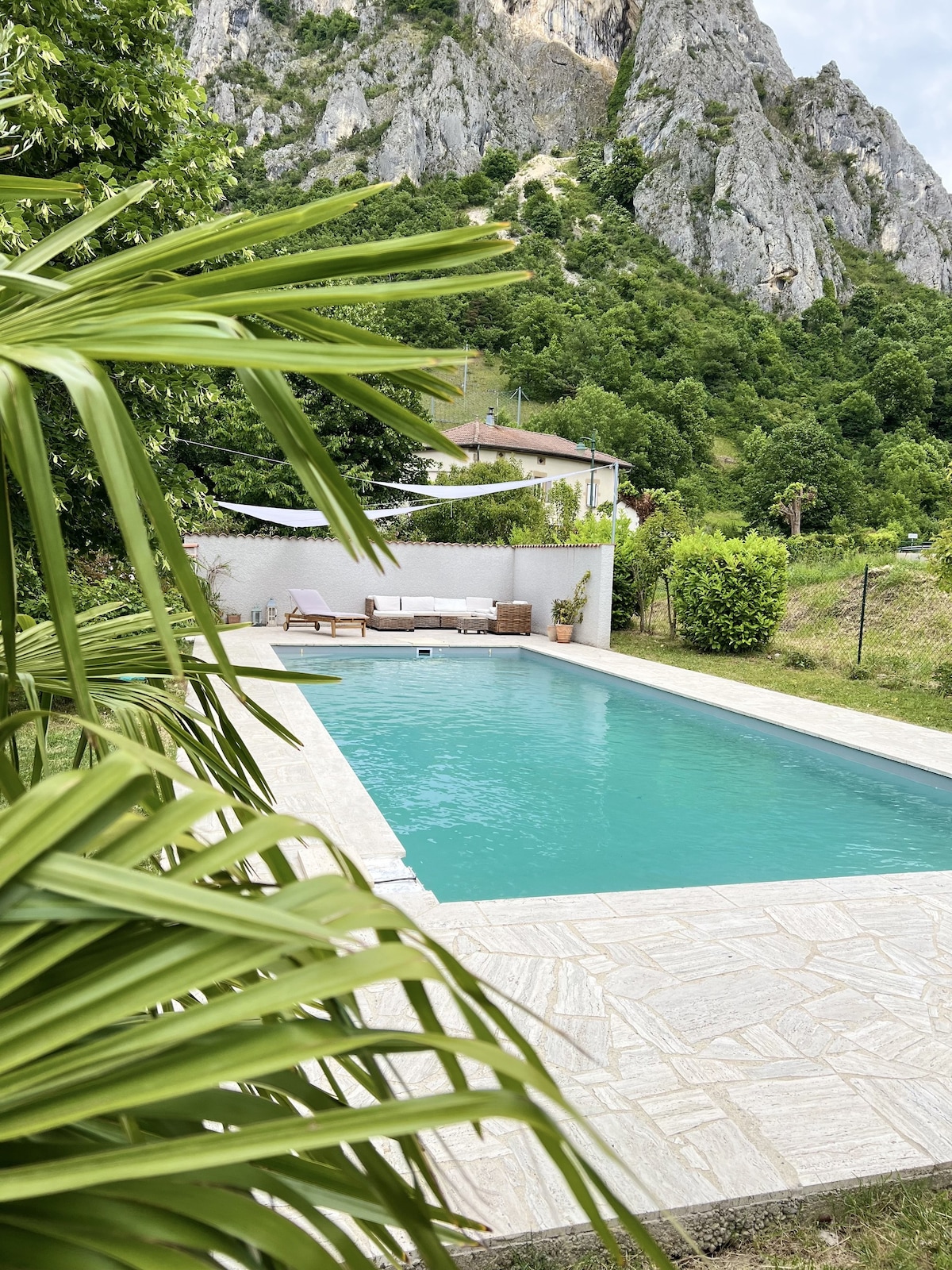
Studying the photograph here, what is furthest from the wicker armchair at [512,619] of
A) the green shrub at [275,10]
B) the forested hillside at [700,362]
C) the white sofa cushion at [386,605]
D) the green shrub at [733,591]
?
the green shrub at [275,10]

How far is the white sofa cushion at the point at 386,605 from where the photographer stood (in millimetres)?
15211

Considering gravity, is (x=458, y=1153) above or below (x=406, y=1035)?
below

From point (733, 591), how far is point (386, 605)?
6.14 m

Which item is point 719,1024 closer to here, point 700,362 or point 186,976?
point 186,976

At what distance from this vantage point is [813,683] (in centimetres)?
999

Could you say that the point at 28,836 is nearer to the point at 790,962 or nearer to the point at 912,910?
the point at 790,962

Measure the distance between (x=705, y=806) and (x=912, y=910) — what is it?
226cm

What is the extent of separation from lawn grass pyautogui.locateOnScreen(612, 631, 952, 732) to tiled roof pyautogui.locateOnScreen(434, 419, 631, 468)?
1696 centimetres

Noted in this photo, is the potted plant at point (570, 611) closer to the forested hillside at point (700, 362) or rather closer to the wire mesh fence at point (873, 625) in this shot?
the wire mesh fence at point (873, 625)

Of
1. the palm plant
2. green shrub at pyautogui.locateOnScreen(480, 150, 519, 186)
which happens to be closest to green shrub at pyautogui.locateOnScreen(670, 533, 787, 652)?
the palm plant

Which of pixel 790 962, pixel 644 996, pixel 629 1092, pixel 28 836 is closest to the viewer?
pixel 28 836

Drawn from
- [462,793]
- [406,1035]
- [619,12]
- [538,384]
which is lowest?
[462,793]

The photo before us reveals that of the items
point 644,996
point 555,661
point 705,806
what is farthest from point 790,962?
point 555,661

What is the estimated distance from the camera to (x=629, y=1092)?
90.0 inches
